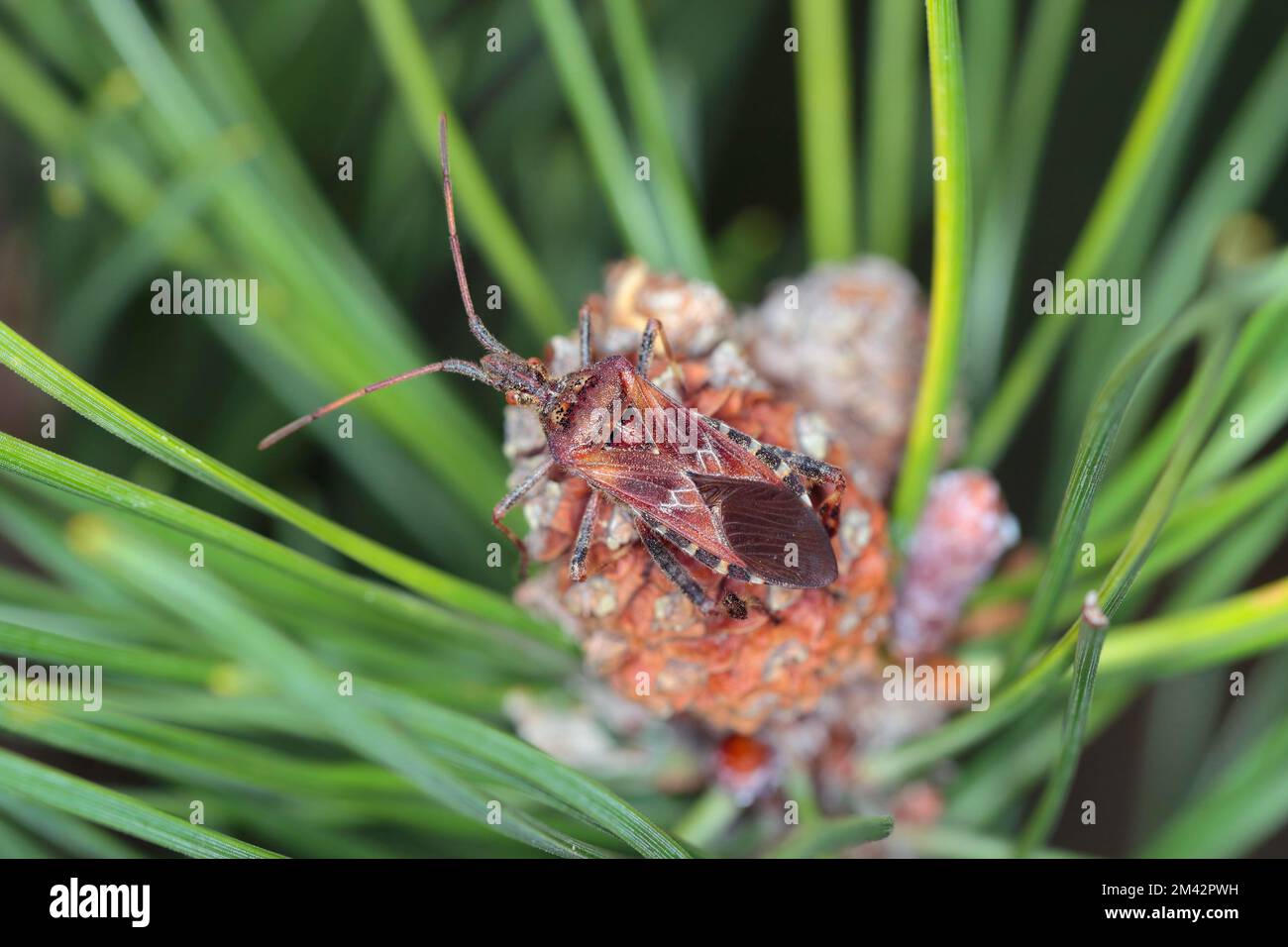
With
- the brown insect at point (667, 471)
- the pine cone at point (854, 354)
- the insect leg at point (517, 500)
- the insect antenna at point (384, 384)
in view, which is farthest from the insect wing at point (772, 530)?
the insect antenna at point (384, 384)

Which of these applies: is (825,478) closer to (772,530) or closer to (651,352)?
(772,530)

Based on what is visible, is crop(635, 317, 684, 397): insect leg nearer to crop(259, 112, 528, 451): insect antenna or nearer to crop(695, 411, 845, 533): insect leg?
crop(695, 411, 845, 533): insect leg

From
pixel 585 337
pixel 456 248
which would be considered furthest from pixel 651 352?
pixel 456 248

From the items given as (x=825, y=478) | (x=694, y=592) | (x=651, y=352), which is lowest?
(x=694, y=592)

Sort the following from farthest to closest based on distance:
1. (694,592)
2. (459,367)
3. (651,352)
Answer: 1. (459,367)
2. (651,352)
3. (694,592)

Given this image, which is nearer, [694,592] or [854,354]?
[694,592]

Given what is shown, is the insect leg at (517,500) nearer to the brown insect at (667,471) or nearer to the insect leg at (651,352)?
the brown insect at (667,471)

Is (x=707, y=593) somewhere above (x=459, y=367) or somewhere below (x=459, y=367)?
below

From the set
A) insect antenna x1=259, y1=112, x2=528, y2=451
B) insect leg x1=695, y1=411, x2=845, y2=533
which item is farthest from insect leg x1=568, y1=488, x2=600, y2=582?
insect antenna x1=259, y1=112, x2=528, y2=451
